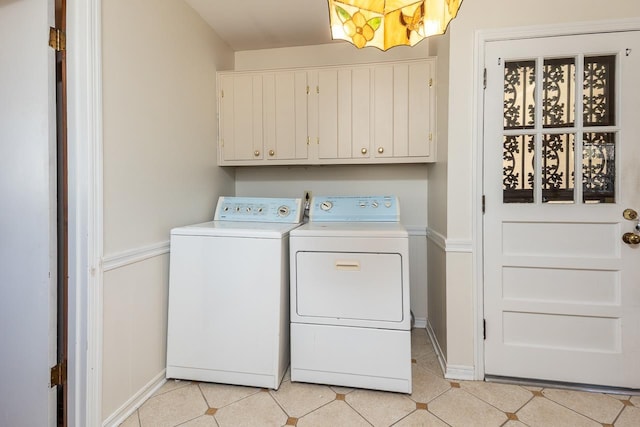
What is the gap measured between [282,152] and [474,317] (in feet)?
5.63

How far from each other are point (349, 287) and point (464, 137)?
1.10m

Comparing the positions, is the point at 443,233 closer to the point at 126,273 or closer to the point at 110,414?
the point at 126,273

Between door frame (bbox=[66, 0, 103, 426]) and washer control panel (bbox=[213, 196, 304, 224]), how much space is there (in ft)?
3.12

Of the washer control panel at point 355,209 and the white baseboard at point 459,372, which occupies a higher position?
the washer control panel at point 355,209

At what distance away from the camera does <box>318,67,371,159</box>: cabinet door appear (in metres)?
2.27

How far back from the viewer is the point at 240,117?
8.02ft

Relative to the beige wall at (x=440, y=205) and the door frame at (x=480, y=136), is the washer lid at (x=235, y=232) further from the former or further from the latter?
the door frame at (x=480, y=136)

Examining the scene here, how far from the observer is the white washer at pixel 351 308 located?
169 centimetres

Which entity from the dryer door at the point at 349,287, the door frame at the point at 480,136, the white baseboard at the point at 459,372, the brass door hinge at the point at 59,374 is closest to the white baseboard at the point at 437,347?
the white baseboard at the point at 459,372

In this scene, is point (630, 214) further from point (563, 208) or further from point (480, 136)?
point (480, 136)

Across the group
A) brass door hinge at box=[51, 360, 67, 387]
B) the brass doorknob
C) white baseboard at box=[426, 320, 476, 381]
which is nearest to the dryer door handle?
white baseboard at box=[426, 320, 476, 381]

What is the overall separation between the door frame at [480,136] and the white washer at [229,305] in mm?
1125

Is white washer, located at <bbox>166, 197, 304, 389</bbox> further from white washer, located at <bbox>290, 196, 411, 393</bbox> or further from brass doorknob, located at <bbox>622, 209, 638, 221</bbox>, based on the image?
brass doorknob, located at <bbox>622, 209, 638, 221</bbox>

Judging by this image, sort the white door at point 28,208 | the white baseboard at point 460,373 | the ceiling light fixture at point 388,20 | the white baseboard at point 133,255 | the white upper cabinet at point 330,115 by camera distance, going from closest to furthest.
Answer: the ceiling light fixture at point 388,20
the white door at point 28,208
the white baseboard at point 133,255
the white baseboard at point 460,373
the white upper cabinet at point 330,115
